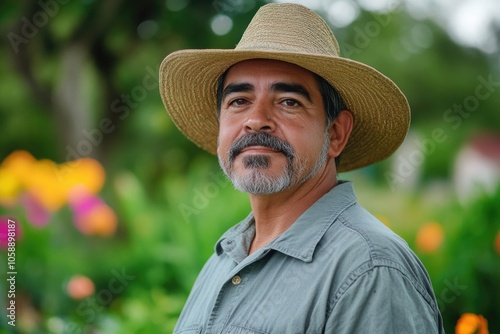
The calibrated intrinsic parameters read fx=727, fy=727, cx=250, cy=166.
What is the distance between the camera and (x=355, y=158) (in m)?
2.79

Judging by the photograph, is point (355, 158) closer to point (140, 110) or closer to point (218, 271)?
point (218, 271)

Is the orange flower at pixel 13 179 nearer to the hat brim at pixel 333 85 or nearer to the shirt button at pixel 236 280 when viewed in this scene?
the hat brim at pixel 333 85

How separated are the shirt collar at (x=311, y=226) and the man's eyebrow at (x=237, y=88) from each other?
0.42 m

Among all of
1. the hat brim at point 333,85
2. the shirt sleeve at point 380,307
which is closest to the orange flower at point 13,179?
the hat brim at point 333,85

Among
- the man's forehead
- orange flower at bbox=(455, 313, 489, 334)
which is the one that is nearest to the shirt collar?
the man's forehead

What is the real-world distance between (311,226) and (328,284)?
0.29 meters

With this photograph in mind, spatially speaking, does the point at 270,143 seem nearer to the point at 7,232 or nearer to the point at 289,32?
the point at 289,32

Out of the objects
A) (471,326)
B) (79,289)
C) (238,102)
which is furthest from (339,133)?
(79,289)

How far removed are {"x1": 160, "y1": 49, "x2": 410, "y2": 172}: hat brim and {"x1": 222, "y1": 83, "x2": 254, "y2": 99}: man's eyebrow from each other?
86 millimetres

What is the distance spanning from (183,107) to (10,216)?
8.20 feet

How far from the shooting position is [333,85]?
2.39 metres

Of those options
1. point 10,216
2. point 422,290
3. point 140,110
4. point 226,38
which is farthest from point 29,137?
point 422,290

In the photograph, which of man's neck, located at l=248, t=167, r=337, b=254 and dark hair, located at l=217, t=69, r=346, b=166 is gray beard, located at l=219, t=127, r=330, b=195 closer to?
man's neck, located at l=248, t=167, r=337, b=254

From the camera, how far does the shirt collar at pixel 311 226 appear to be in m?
2.04
